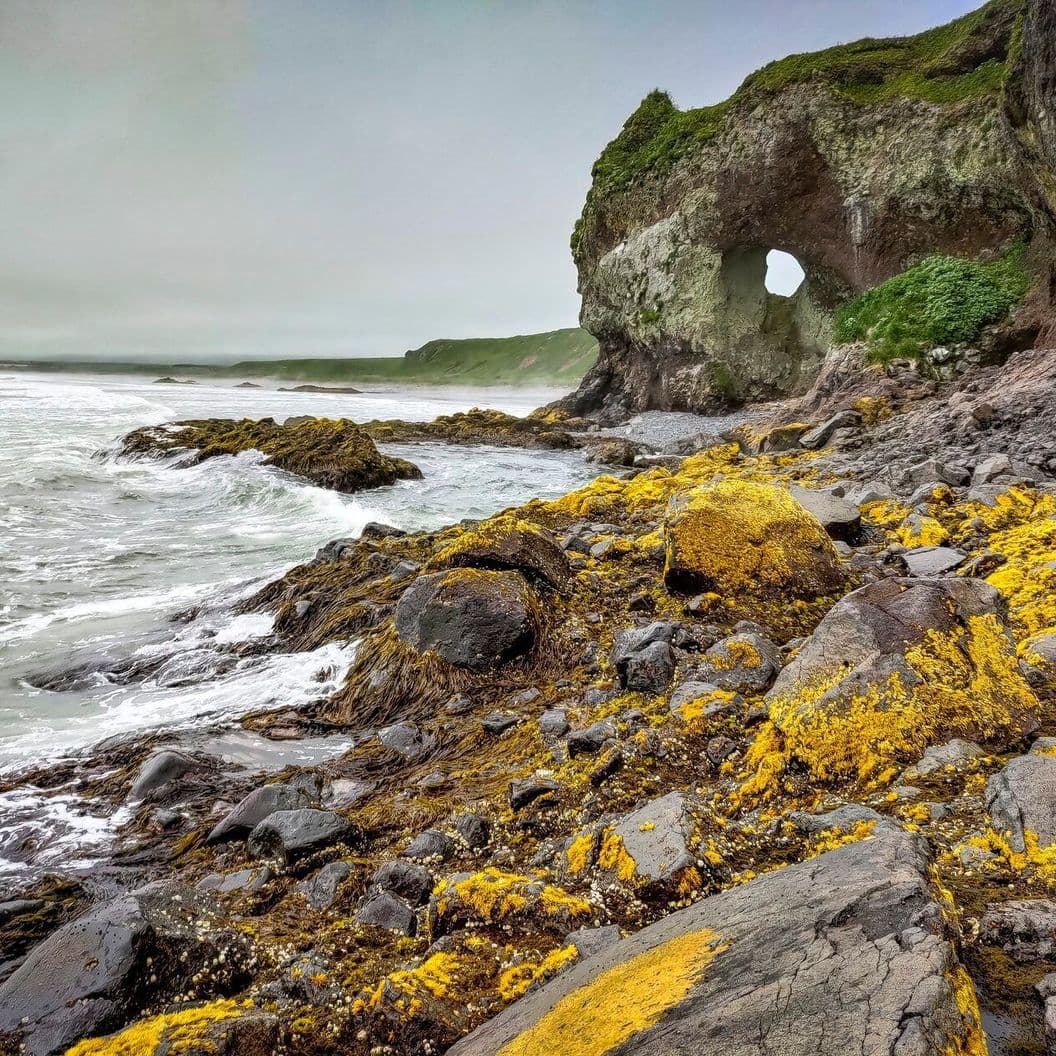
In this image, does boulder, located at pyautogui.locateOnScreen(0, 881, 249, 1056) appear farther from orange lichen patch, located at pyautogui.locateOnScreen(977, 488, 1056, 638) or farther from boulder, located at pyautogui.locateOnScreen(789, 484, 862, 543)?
boulder, located at pyautogui.locateOnScreen(789, 484, 862, 543)

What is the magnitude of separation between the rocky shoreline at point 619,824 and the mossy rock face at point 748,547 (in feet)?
0.08

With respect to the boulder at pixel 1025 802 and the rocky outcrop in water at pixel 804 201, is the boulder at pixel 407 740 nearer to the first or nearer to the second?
the boulder at pixel 1025 802

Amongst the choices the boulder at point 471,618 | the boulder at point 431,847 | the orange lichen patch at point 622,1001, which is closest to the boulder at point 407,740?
the boulder at point 471,618

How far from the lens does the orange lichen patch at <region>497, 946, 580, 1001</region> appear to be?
1.99 m

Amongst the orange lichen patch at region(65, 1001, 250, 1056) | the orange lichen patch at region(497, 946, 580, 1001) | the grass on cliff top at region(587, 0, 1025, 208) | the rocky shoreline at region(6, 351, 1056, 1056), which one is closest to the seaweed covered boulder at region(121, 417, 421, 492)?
the rocky shoreline at region(6, 351, 1056, 1056)

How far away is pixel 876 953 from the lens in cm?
145

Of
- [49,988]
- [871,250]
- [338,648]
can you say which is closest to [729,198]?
[871,250]

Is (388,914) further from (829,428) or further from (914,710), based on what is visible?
(829,428)

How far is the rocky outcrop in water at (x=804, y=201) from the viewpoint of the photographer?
1634cm

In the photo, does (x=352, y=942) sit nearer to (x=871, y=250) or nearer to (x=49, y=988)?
(x=49, y=988)

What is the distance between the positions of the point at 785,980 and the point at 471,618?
3663mm

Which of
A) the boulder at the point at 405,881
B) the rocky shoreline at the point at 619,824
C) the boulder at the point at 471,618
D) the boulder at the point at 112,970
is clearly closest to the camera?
the rocky shoreline at the point at 619,824

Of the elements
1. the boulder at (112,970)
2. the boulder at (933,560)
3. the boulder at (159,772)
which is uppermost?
the boulder at (933,560)

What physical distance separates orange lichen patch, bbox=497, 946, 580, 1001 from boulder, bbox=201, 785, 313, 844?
1.65 m
